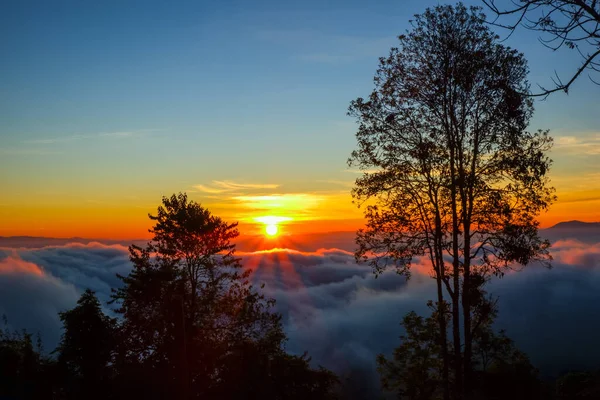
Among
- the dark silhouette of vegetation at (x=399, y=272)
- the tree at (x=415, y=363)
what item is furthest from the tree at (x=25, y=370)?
the tree at (x=415, y=363)

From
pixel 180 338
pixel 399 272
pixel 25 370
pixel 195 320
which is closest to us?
pixel 399 272

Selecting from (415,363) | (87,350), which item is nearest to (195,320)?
(87,350)

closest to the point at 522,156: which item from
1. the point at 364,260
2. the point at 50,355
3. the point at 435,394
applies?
the point at 364,260

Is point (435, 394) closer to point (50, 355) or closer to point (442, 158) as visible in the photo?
point (442, 158)

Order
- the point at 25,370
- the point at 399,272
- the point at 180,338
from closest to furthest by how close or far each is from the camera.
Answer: the point at 399,272 < the point at 180,338 < the point at 25,370

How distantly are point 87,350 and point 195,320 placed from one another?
8896mm

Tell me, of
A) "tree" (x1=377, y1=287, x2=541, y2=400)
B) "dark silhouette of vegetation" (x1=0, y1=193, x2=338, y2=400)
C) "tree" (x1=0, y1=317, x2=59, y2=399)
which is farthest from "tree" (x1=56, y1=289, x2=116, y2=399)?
"tree" (x1=377, y1=287, x2=541, y2=400)

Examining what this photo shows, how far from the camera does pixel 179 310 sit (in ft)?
111

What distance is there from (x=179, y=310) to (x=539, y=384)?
27.3 metres

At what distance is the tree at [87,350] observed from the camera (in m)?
34.1

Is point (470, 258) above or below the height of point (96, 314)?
above

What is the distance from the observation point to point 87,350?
36125 mm

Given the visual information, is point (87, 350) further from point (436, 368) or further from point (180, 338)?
point (436, 368)

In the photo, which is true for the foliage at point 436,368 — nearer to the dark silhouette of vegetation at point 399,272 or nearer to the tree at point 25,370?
the dark silhouette of vegetation at point 399,272
